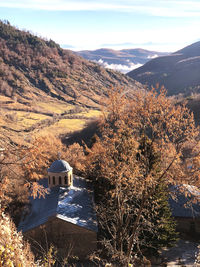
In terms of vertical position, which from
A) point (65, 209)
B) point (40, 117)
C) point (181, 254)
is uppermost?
point (65, 209)

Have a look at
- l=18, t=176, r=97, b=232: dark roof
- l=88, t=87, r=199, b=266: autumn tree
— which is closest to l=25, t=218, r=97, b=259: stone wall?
l=18, t=176, r=97, b=232: dark roof

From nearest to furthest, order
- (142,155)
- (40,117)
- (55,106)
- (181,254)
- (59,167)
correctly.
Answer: (142,155)
(181,254)
(59,167)
(40,117)
(55,106)

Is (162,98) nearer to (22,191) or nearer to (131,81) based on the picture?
(22,191)

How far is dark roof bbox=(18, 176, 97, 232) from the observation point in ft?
67.3

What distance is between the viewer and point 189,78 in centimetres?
16812

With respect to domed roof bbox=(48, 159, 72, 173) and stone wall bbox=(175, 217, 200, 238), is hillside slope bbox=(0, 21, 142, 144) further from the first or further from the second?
stone wall bbox=(175, 217, 200, 238)

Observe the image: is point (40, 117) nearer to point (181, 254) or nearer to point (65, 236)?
point (65, 236)

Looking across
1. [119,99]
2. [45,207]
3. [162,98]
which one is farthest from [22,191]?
[162,98]

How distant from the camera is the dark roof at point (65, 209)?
808 inches

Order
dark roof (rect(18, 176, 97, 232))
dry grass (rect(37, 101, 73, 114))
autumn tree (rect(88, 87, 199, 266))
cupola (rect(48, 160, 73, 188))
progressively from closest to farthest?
autumn tree (rect(88, 87, 199, 266)) → dark roof (rect(18, 176, 97, 232)) → cupola (rect(48, 160, 73, 188)) → dry grass (rect(37, 101, 73, 114))

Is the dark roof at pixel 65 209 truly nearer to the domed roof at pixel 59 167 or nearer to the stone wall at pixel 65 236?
the stone wall at pixel 65 236

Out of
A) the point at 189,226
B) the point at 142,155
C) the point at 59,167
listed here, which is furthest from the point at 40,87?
the point at 142,155

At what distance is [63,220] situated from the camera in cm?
2002

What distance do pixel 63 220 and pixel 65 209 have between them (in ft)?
5.05
